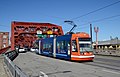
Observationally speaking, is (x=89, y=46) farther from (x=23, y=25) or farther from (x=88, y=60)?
(x=23, y=25)

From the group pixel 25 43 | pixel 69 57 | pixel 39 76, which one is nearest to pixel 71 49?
pixel 69 57

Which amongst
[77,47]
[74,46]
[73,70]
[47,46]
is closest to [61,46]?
[74,46]

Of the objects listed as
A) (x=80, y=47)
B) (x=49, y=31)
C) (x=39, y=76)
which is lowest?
(x=39, y=76)

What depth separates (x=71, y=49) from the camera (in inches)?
878

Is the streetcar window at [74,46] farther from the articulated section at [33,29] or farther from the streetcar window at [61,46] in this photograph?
the articulated section at [33,29]

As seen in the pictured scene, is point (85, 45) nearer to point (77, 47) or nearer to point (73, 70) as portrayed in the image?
point (77, 47)

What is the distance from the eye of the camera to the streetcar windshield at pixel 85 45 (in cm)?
2177

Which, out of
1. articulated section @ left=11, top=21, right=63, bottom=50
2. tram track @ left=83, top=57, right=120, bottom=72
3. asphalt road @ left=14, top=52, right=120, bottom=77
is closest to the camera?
asphalt road @ left=14, top=52, right=120, bottom=77

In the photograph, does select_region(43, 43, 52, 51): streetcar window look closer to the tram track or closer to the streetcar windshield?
the streetcar windshield

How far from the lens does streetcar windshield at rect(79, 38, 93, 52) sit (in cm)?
2177

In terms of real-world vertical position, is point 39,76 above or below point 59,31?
below

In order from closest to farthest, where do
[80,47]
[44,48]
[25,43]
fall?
1. [80,47]
2. [44,48]
3. [25,43]

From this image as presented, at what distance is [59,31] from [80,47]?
112 ft

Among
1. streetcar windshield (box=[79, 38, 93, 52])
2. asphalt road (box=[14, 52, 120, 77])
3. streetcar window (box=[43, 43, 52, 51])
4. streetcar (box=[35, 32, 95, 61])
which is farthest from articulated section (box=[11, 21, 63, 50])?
asphalt road (box=[14, 52, 120, 77])
